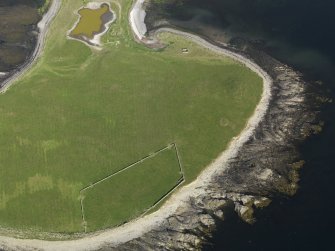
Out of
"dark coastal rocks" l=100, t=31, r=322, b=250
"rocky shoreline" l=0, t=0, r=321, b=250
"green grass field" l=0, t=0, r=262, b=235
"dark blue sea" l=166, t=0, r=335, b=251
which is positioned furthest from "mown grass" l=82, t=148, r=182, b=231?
"dark blue sea" l=166, t=0, r=335, b=251

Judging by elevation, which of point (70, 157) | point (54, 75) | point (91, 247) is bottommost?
point (91, 247)

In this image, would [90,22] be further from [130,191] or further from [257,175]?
[257,175]

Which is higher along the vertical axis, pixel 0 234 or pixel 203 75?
pixel 203 75

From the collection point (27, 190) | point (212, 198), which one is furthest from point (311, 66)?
point (27, 190)

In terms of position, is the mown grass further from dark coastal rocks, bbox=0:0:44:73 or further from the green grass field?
dark coastal rocks, bbox=0:0:44:73

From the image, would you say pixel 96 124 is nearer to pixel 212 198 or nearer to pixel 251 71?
pixel 212 198

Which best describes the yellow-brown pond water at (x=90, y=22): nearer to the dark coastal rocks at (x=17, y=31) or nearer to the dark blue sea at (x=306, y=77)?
the dark coastal rocks at (x=17, y=31)

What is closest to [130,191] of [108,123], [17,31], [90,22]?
[108,123]

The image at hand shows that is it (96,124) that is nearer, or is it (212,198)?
(212,198)
